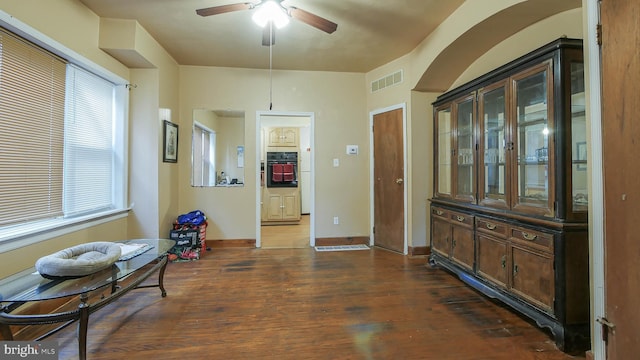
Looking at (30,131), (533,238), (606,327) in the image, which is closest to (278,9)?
(30,131)

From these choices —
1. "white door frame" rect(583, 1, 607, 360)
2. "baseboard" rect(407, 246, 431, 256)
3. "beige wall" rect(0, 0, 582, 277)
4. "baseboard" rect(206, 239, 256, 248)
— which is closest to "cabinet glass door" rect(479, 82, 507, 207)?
"beige wall" rect(0, 0, 582, 277)

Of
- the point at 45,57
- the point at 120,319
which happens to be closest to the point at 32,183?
the point at 45,57

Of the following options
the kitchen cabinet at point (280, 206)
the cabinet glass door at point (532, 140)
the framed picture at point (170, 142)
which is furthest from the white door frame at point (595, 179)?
the kitchen cabinet at point (280, 206)

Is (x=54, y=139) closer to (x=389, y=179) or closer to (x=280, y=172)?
(x=389, y=179)

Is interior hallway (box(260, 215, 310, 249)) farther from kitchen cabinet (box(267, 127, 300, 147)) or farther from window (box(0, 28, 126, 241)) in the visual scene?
window (box(0, 28, 126, 241))

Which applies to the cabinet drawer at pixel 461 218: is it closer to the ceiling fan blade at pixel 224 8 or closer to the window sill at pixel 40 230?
the ceiling fan blade at pixel 224 8

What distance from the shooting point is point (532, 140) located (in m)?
2.12

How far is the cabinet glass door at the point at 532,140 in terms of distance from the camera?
6.38 feet

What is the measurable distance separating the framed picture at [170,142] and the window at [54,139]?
45 cm

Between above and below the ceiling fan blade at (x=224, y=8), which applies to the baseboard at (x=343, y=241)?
below

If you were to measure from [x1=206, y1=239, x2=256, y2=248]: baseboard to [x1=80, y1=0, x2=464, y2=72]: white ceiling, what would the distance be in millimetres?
2596

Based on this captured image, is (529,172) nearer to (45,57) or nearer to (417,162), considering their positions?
(417,162)

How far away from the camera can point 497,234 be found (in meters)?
2.29

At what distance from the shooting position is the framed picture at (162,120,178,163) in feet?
11.5
